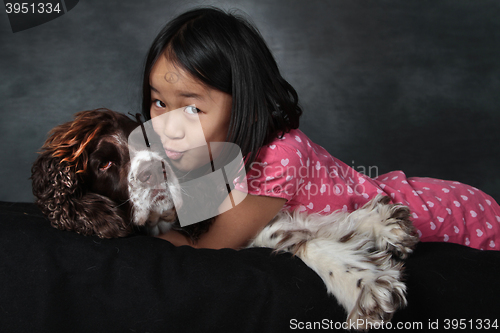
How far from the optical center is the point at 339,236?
170 cm

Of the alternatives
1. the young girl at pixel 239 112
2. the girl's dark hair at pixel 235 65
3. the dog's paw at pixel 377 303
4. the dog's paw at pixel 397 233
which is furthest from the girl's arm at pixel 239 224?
the dog's paw at pixel 377 303

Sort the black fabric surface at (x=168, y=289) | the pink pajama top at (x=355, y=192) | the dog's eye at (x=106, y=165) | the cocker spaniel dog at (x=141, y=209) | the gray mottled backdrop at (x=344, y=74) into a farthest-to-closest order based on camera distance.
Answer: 1. the gray mottled backdrop at (x=344, y=74)
2. the pink pajama top at (x=355, y=192)
3. the dog's eye at (x=106, y=165)
4. the cocker spaniel dog at (x=141, y=209)
5. the black fabric surface at (x=168, y=289)

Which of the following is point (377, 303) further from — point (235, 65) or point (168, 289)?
point (235, 65)

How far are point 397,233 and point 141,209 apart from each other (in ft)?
3.44

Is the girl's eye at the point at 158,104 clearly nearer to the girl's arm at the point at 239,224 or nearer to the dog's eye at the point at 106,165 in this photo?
the dog's eye at the point at 106,165

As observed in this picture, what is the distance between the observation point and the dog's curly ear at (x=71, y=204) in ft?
4.99

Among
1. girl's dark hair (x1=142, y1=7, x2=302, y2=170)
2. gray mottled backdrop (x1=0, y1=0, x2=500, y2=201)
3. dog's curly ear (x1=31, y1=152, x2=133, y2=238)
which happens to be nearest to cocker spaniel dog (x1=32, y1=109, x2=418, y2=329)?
dog's curly ear (x1=31, y1=152, x2=133, y2=238)

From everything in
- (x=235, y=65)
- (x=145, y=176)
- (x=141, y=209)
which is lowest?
(x=141, y=209)

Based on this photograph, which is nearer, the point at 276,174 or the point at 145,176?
the point at 145,176

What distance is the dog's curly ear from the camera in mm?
1522

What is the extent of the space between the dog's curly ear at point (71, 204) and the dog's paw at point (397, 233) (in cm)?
103

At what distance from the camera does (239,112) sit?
1.77m

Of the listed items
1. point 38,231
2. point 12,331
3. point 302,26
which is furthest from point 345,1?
point 12,331

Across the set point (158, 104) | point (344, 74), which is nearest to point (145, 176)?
point (158, 104)
